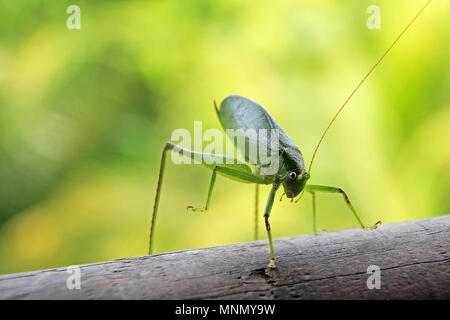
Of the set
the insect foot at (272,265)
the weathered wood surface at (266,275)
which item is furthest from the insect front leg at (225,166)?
the insect foot at (272,265)

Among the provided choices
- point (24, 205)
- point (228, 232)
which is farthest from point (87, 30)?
point (228, 232)

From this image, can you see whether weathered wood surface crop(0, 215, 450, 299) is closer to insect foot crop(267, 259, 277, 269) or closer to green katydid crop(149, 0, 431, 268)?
insect foot crop(267, 259, 277, 269)

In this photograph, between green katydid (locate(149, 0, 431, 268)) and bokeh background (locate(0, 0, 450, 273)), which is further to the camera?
bokeh background (locate(0, 0, 450, 273))

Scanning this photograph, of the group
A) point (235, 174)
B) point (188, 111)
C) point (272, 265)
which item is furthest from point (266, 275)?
point (188, 111)

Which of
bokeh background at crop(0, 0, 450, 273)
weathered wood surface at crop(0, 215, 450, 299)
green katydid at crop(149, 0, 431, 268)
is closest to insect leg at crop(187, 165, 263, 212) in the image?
green katydid at crop(149, 0, 431, 268)

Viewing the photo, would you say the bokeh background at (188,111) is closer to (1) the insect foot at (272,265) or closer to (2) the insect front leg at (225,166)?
(2) the insect front leg at (225,166)

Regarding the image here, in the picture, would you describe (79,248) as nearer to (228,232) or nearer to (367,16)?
(228,232)
